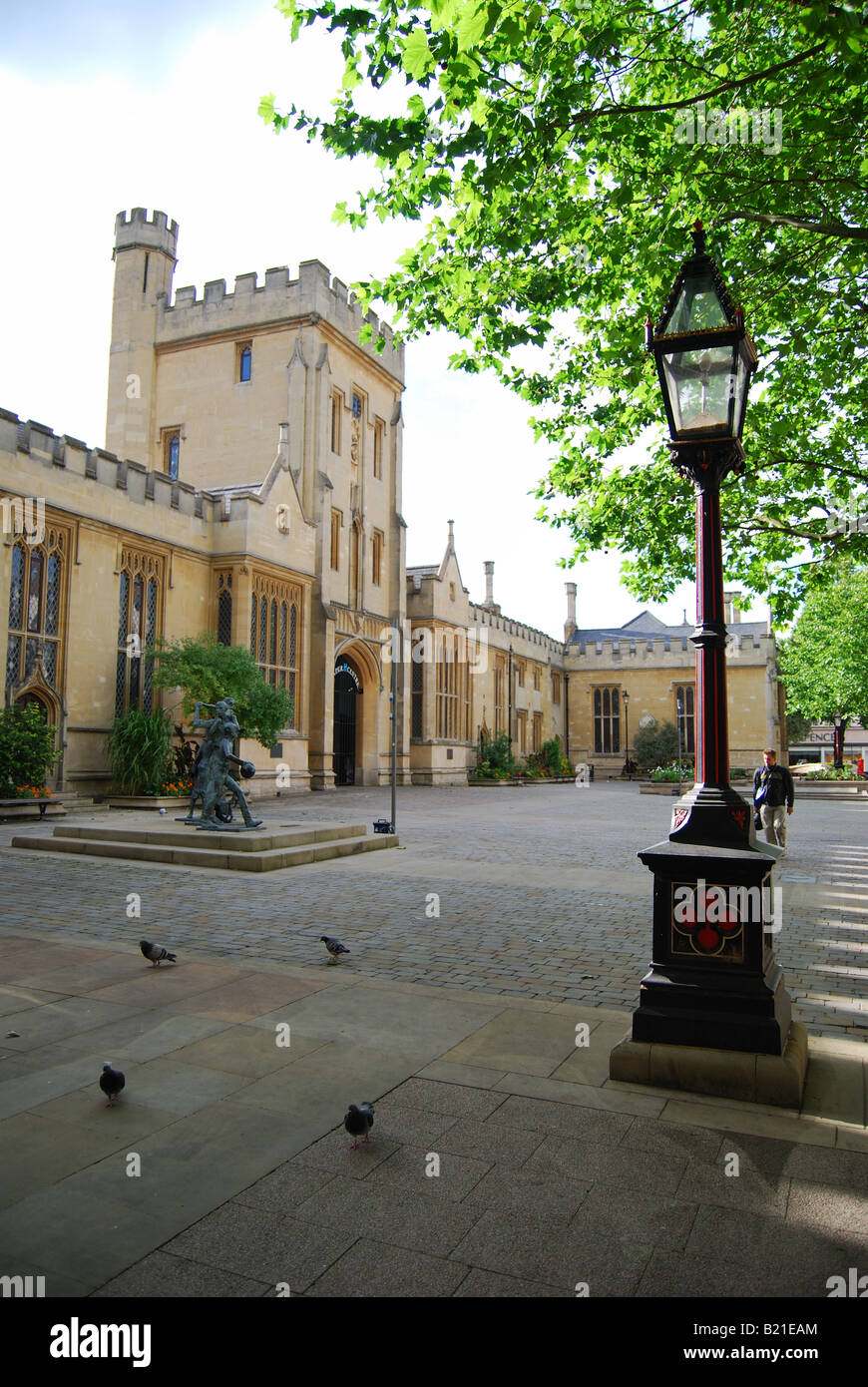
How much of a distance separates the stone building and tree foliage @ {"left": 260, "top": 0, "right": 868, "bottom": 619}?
9201 mm

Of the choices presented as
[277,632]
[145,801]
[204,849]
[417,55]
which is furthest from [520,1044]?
[277,632]

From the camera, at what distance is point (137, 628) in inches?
867

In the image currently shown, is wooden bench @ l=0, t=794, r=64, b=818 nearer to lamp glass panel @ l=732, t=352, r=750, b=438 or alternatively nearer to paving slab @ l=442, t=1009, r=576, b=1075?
paving slab @ l=442, t=1009, r=576, b=1075

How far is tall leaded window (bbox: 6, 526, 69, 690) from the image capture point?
1841 cm

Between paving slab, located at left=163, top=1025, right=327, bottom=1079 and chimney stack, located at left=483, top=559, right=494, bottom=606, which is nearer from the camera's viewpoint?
paving slab, located at left=163, top=1025, right=327, bottom=1079

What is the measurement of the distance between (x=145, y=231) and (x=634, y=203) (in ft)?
87.5

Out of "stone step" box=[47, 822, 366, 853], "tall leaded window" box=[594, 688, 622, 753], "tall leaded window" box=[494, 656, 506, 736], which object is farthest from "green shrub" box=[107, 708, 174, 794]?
"tall leaded window" box=[594, 688, 622, 753]

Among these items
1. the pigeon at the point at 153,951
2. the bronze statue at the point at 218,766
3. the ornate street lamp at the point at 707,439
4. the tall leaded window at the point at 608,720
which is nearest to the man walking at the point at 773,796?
the bronze statue at the point at 218,766

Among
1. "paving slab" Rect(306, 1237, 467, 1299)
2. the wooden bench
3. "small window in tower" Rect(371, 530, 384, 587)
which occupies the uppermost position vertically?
"small window in tower" Rect(371, 530, 384, 587)

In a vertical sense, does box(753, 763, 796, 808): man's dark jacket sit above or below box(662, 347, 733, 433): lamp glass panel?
below

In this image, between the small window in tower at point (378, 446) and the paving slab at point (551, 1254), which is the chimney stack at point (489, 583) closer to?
the small window in tower at point (378, 446)
